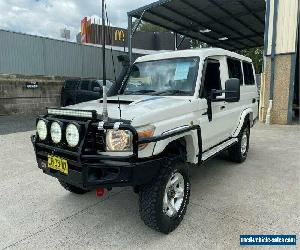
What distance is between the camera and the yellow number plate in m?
3.00

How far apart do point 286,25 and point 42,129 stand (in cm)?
1011

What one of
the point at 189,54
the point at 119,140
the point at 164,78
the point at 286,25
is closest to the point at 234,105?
the point at 189,54

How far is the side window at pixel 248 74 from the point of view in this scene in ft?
19.3

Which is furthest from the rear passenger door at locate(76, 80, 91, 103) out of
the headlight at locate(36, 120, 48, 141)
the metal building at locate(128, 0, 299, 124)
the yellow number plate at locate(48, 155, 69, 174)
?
the yellow number plate at locate(48, 155, 69, 174)

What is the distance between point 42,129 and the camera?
10.8 ft

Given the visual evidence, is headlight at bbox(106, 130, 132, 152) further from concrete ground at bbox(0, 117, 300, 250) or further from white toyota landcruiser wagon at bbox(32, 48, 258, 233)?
concrete ground at bbox(0, 117, 300, 250)

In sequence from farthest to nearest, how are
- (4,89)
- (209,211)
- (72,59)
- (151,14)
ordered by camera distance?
(72,59), (151,14), (4,89), (209,211)

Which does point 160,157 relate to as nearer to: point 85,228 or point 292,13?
point 85,228

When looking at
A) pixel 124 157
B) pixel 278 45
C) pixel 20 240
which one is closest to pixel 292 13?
pixel 278 45

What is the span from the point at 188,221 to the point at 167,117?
4.27ft

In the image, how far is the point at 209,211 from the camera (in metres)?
3.70

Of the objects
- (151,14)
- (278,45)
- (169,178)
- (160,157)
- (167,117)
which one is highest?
(151,14)

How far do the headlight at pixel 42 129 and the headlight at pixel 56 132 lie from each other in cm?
13

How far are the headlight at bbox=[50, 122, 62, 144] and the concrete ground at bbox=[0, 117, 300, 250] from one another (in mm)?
1059
